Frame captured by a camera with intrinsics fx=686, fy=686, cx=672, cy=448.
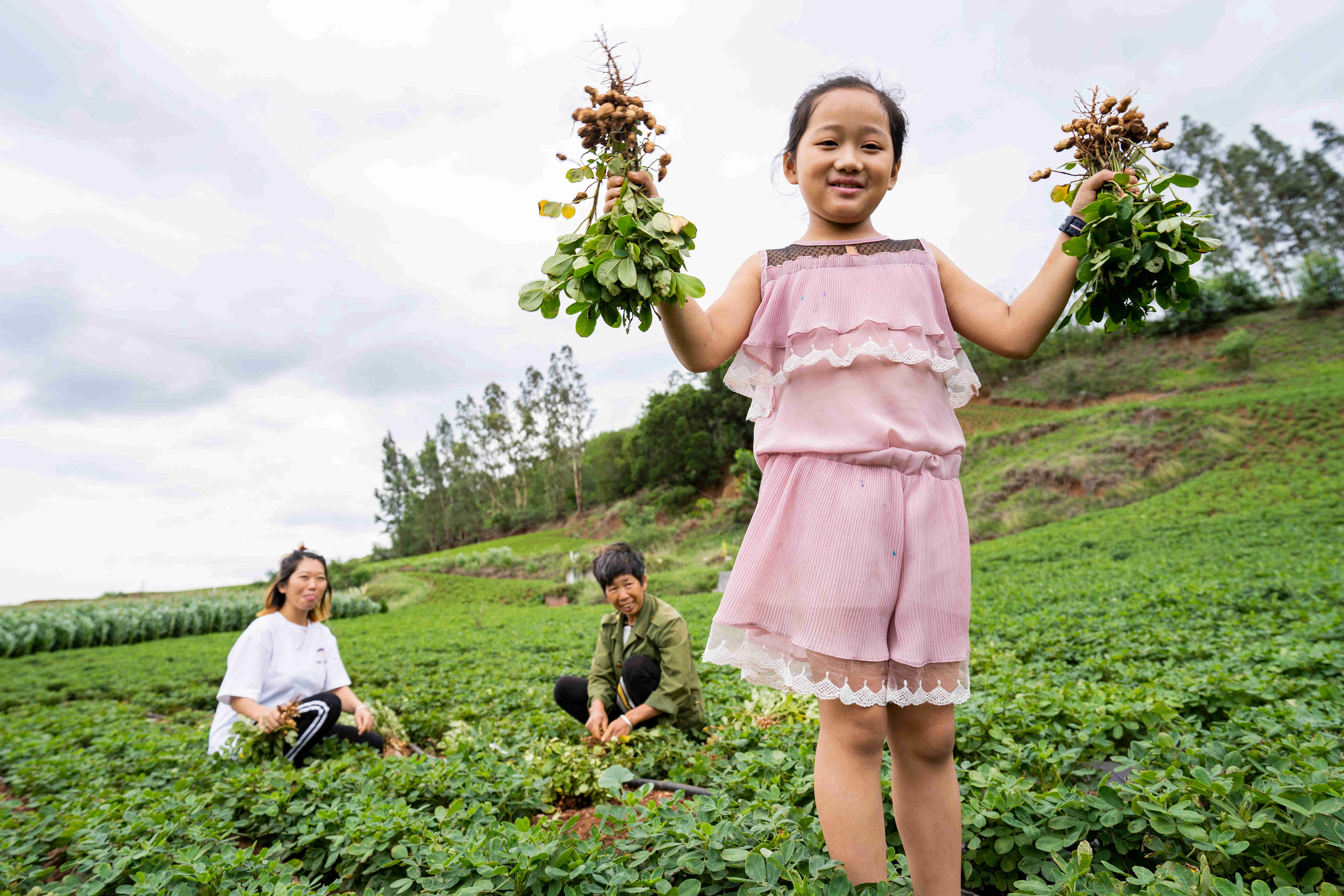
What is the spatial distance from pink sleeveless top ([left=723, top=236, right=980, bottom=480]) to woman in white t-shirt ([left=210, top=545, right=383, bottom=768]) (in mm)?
3504

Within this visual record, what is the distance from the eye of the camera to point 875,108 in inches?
63.6

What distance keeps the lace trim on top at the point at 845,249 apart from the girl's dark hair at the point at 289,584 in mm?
3816

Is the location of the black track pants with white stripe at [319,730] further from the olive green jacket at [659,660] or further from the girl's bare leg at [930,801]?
the girl's bare leg at [930,801]

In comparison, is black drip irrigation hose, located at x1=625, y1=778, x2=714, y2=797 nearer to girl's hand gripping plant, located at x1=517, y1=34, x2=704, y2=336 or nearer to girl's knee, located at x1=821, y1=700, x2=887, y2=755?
girl's knee, located at x1=821, y1=700, x2=887, y2=755

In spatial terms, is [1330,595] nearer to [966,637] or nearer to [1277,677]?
[1277,677]

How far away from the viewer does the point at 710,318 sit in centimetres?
160

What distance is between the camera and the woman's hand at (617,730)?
3.46 m

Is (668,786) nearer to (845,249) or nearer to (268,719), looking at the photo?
(268,719)

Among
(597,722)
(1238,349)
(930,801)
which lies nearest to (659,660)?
(597,722)

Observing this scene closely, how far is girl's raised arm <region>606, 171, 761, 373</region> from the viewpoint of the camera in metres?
1.48

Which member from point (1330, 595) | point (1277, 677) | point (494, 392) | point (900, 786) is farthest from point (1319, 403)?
point (494, 392)

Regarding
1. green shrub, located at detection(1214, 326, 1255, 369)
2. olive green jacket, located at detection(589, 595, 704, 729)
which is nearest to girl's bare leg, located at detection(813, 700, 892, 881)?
olive green jacket, located at detection(589, 595, 704, 729)

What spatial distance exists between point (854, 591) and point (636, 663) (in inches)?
105

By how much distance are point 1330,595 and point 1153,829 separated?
5.44 meters
